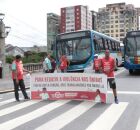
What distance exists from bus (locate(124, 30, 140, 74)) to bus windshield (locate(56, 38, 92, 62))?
2967 millimetres

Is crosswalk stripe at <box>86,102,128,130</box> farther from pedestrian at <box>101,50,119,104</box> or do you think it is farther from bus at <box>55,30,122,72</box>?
bus at <box>55,30,122,72</box>

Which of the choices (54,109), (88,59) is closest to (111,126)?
(54,109)

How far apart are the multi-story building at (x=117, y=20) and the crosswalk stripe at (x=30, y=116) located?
2990 inches

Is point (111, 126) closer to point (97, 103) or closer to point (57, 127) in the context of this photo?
point (57, 127)

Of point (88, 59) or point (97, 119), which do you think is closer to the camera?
point (97, 119)

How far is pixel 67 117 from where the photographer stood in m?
9.78

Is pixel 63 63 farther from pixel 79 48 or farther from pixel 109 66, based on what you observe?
pixel 109 66

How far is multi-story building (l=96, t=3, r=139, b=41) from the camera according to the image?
3536 inches

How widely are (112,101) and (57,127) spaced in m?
4.56

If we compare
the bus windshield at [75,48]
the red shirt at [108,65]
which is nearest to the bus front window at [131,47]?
the bus windshield at [75,48]

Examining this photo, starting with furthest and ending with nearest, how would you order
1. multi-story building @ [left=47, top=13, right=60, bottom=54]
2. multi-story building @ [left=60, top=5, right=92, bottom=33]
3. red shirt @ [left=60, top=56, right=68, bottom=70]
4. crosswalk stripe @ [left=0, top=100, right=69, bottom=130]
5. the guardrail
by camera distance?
multi-story building @ [left=60, top=5, right=92, bottom=33], multi-story building @ [left=47, top=13, right=60, bottom=54], the guardrail, red shirt @ [left=60, top=56, right=68, bottom=70], crosswalk stripe @ [left=0, top=100, right=69, bottom=130]

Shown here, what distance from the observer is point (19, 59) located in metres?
13.2

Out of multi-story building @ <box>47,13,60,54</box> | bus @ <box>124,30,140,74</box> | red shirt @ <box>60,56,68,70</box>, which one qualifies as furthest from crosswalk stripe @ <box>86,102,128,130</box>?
multi-story building @ <box>47,13,60,54</box>

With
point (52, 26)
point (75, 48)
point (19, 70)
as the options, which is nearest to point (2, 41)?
point (75, 48)
